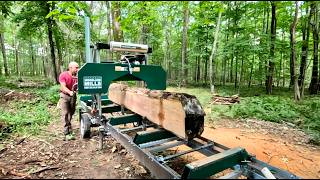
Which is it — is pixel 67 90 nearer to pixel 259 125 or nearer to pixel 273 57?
pixel 259 125

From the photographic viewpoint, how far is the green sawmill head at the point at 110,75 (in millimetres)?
4285

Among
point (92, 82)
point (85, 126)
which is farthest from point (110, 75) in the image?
point (85, 126)

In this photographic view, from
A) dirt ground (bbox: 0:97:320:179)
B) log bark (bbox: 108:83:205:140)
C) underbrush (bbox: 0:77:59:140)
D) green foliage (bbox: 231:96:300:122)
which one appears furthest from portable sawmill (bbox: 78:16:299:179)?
green foliage (bbox: 231:96:300:122)

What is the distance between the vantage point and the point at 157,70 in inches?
197

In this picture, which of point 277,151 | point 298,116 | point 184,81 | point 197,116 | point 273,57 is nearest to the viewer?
point 197,116

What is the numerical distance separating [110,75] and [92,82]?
15.2 inches

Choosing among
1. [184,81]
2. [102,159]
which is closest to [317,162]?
[102,159]

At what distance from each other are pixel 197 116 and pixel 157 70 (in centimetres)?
184

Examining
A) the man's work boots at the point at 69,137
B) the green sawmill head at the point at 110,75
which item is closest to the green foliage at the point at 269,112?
the green sawmill head at the point at 110,75

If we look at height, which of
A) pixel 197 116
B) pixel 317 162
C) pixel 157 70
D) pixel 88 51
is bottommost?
pixel 317 162

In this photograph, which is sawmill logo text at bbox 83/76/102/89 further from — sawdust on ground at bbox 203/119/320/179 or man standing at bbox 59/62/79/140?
sawdust on ground at bbox 203/119/320/179

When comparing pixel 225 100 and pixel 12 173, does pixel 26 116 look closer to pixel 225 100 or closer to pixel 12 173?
pixel 12 173

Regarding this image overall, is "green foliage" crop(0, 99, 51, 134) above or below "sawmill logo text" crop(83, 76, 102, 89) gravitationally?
below

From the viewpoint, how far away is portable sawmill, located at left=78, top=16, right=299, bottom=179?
9.09 feet
